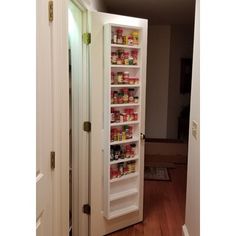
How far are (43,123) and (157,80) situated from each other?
421 cm

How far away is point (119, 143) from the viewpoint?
8.70 feet

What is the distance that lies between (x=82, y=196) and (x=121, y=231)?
2.04ft

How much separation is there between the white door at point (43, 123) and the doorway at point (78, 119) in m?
1.01

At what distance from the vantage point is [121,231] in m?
2.83

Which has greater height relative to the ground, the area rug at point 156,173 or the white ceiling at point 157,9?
the white ceiling at point 157,9

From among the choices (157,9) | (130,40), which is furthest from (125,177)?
(157,9)

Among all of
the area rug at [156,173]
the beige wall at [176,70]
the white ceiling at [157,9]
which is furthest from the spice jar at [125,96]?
the beige wall at [176,70]

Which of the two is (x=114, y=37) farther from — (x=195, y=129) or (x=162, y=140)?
(x=162, y=140)

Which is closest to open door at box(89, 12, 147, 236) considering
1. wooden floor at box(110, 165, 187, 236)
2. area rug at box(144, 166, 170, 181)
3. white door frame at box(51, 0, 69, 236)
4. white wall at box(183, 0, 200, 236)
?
wooden floor at box(110, 165, 187, 236)

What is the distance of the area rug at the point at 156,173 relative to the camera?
4.32 meters

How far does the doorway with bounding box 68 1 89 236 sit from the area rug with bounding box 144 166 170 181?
1.88 metres

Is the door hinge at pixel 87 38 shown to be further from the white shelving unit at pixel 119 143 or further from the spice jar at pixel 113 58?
the spice jar at pixel 113 58
